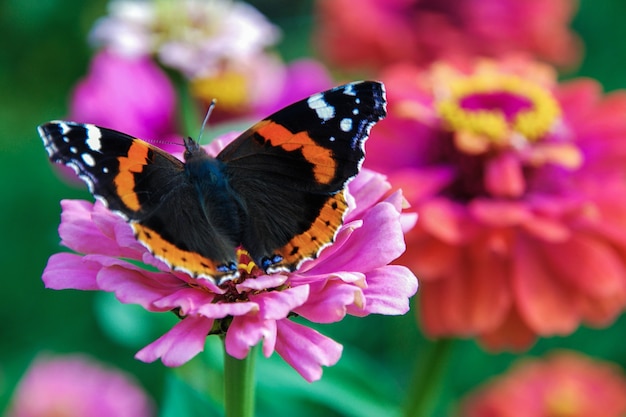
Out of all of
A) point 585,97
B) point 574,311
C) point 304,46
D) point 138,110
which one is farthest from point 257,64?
point 304,46

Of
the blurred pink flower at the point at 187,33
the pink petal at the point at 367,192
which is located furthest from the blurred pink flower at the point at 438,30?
the pink petal at the point at 367,192

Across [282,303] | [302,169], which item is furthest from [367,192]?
[282,303]

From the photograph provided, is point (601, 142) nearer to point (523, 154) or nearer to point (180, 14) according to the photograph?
point (523, 154)

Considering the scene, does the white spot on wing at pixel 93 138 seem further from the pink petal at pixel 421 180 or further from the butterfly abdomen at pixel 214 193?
the pink petal at pixel 421 180

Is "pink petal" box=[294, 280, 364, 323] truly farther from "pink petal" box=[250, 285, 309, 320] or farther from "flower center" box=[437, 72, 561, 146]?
"flower center" box=[437, 72, 561, 146]

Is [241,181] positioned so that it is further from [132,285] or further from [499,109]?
[499,109]

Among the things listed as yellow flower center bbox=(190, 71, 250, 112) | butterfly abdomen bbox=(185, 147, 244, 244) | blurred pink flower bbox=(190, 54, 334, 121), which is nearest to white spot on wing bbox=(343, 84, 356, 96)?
butterfly abdomen bbox=(185, 147, 244, 244)
